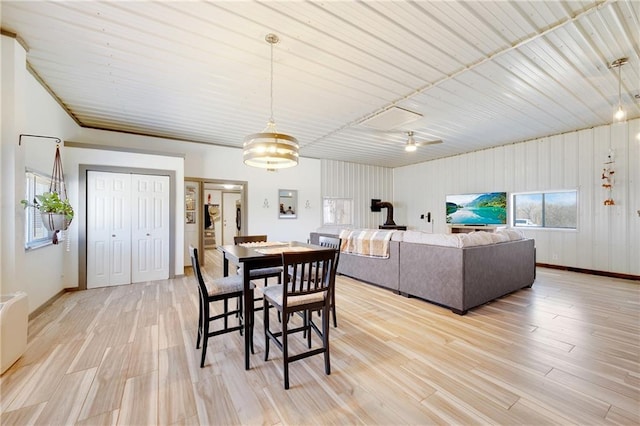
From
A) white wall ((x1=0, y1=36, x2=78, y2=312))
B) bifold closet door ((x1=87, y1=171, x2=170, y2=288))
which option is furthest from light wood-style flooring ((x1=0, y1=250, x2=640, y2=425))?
bifold closet door ((x1=87, y1=171, x2=170, y2=288))

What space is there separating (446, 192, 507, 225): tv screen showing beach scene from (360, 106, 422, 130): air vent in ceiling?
3492mm

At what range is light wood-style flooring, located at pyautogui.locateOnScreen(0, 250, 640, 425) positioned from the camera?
1.63 metres

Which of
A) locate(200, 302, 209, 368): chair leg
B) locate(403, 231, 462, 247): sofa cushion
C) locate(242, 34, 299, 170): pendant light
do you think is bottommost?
locate(200, 302, 209, 368): chair leg

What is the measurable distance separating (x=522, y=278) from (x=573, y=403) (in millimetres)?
2818

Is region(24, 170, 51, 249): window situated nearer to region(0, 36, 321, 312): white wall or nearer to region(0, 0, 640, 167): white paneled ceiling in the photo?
region(0, 36, 321, 312): white wall

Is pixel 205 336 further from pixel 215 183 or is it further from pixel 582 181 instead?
pixel 582 181

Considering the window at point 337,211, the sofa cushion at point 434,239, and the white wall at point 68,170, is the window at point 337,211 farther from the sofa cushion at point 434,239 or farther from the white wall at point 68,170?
the sofa cushion at point 434,239

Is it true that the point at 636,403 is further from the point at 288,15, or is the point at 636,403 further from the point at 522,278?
the point at 288,15

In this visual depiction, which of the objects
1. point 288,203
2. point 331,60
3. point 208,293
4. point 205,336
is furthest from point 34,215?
point 288,203

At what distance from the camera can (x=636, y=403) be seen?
1702 mm

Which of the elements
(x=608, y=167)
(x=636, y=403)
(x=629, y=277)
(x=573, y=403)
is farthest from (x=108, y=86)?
(x=629, y=277)

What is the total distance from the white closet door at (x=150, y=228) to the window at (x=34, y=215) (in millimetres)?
1220

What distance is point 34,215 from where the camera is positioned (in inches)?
126

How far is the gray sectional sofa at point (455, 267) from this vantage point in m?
3.17
